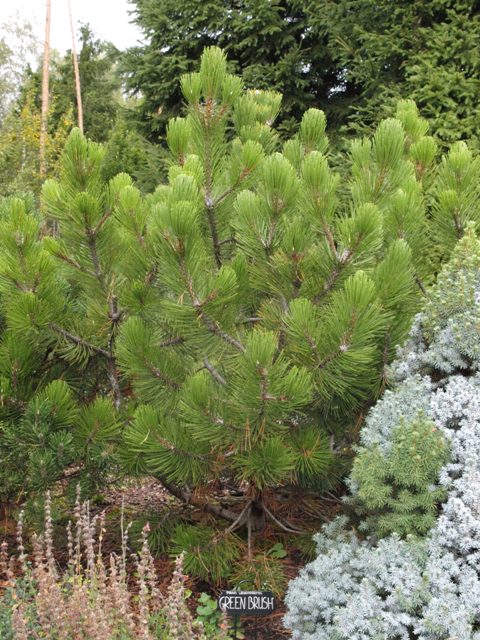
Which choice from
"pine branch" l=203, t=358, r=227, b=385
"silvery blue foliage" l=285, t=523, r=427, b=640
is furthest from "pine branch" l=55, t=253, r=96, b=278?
"silvery blue foliage" l=285, t=523, r=427, b=640

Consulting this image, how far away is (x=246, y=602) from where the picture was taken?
2.44 meters

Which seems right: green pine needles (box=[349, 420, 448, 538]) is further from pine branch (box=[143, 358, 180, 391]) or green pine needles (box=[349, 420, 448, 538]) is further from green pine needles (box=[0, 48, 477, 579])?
pine branch (box=[143, 358, 180, 391])

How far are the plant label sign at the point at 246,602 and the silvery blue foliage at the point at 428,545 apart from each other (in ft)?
0.29

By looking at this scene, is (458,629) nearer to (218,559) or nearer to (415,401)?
(415,401)

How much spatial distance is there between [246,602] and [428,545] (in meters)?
0.73

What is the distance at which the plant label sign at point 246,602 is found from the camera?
2.42m

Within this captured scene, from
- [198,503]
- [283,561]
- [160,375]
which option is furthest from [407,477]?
[198,503]

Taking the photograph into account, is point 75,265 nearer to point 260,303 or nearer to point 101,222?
point 101,222

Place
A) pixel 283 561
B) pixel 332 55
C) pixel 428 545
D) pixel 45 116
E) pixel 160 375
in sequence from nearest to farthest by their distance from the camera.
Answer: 1. pixel 428 545
2. pixel 160 375
3. pixel 283 561
4. pixel 332 55
5. pixel 45 116

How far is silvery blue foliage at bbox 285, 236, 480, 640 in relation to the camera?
1998 millimetres

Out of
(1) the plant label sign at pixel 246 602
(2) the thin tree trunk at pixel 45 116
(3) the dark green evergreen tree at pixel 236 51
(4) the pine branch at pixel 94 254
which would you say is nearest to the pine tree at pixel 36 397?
(4) the pine branch at pixel 94 254

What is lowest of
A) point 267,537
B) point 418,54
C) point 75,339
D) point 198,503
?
point 267,537

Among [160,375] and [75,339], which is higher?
[75,339]

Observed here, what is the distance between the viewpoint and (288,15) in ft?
30.5
